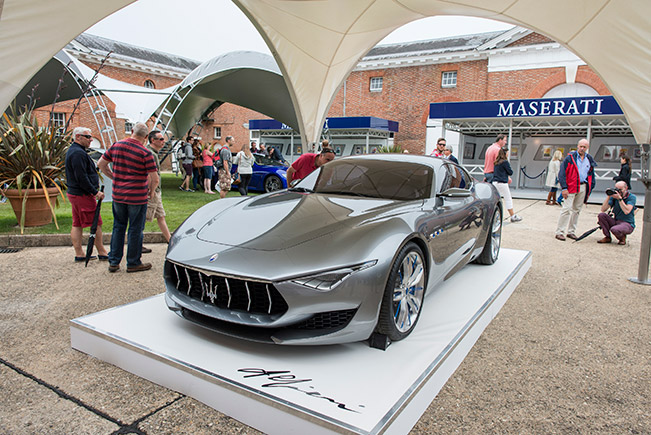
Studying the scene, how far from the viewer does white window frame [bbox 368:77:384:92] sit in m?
28.0

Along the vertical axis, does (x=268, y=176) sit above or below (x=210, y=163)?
below

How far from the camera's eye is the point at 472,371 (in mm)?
2879

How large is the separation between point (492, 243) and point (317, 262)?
3224 millimetres

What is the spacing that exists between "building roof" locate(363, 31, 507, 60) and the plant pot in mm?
24068

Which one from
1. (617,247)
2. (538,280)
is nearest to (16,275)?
(538,280)

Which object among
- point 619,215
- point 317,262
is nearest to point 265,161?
point 619,215

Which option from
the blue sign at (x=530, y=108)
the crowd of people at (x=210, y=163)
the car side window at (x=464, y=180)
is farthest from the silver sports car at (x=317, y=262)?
the blue sign at (x=530, y=108)

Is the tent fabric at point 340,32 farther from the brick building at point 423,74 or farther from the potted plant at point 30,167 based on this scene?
the brick building at point 423,74

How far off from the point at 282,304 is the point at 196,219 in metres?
1.30

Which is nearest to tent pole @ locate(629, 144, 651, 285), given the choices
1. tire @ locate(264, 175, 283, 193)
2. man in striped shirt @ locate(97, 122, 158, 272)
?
man in striped shirt @ locate(97, 122, 158, 272)

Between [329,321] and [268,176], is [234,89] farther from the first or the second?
[329,321]

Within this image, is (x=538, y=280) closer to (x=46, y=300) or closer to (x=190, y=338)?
(x=190, y=338)

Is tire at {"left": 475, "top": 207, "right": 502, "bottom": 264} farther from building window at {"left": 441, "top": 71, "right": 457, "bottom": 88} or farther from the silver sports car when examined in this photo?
building window at {"left": 441, "top": 71, "right": 457, "bottom": 88}

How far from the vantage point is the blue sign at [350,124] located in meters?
23.1
